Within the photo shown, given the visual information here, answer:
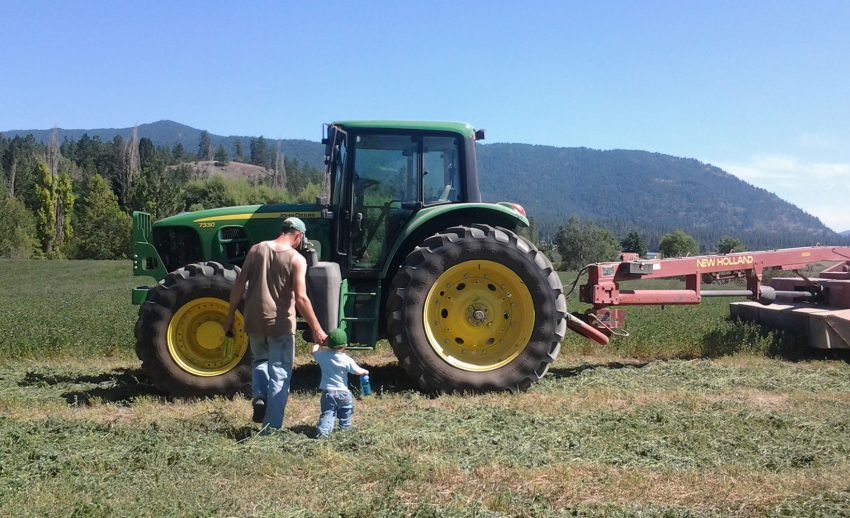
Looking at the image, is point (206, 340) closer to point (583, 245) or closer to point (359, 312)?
point (359, 312)

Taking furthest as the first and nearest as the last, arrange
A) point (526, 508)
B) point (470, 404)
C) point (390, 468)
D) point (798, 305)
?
point (798, 305) → point (470, 404) → point (390, 468) → point (526, 508)

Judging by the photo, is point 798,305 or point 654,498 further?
point 798,305

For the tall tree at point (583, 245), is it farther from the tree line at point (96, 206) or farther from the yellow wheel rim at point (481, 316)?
the yellow wheel rim at point (481, 316)

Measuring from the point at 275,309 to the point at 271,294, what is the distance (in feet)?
0.40

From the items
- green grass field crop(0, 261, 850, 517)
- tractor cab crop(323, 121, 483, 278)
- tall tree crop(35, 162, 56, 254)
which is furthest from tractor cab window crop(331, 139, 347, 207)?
tall tree crop(35, 162, 56, 254)

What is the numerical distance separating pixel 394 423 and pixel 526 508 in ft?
6.63

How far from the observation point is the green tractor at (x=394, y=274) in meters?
6.53

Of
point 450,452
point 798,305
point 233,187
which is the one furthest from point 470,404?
point 233,187

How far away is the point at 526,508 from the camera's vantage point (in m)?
3.67

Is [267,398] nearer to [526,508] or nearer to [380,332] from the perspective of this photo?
[380,332]

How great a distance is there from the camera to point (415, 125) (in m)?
7.03

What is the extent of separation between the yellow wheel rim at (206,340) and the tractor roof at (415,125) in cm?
221

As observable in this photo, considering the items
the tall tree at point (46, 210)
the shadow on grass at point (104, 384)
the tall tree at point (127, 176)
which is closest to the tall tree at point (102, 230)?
the tall tree at point (127, 176)

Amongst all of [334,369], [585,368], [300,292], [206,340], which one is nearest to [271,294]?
[300,292]
